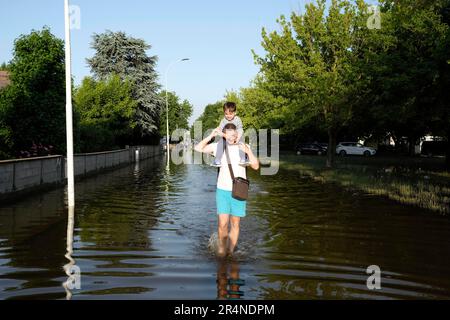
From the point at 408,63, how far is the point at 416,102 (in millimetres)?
1825

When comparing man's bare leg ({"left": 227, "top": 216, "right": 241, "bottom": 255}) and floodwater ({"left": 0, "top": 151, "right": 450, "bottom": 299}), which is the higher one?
man's bare leg ({"left": 227, "top": 216, "right": 241, "bottom": 255})

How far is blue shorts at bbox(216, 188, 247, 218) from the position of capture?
650cm

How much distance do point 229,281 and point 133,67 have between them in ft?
155

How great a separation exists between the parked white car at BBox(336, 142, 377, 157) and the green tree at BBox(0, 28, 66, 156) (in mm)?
39507

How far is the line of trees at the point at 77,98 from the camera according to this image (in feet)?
64.7

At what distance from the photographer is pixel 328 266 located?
6.48m

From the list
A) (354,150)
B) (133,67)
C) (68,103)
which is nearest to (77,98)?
(133,67)

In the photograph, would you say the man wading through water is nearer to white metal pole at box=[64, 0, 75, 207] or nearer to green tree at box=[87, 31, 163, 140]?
white metal pole at box=[64, 0, 75, 207]

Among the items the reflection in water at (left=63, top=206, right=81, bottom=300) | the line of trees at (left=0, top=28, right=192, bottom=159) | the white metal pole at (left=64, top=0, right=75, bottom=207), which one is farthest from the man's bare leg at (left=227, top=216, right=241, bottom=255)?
the line of trees at (left=0, top=28, right=192, bottom=159)

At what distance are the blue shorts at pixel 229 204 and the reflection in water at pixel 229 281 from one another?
2.15ft

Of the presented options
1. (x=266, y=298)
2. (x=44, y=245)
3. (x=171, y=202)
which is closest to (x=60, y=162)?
(x=171, y=202)

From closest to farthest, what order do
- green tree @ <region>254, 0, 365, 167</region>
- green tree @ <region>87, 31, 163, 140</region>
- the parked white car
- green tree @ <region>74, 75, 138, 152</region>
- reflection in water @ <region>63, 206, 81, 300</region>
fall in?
reflection in water @ <region>63, 206, 81, 300</region>, green tree @ <region>254, 0, 365, 167</region>, green tree @ <region>74, 75, 138, 152</region>, green tree @ <region>87, 31, 163, 140</region>, the parked white car

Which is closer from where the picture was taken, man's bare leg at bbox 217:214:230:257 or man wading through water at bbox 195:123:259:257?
man wading through water at bbox 195:123:259:257

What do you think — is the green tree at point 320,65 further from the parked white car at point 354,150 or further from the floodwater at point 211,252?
the parked white car at point 354,150
